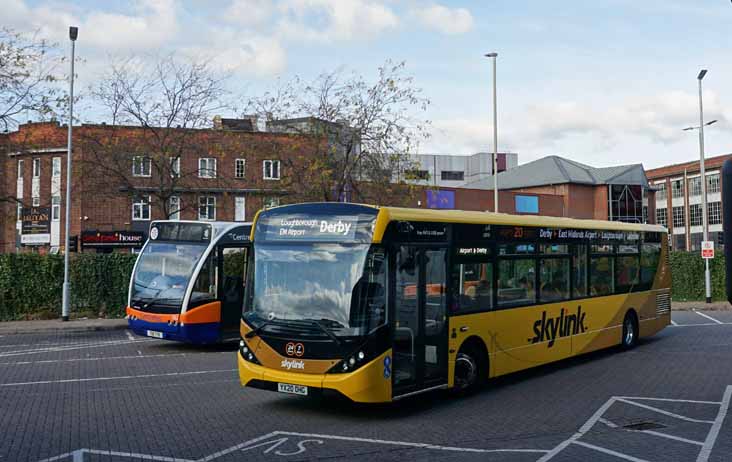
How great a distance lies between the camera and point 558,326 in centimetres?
1438

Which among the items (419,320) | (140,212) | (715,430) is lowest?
(715,430)

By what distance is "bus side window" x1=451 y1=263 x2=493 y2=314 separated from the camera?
11461mm

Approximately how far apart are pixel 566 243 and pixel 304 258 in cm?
665

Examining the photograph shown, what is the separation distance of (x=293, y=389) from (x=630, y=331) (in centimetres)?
1056

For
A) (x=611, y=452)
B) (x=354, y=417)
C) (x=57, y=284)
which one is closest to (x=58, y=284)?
(x=57, y=284)

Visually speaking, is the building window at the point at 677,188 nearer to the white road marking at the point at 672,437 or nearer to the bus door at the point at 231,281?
the bus door at the point at 231,281

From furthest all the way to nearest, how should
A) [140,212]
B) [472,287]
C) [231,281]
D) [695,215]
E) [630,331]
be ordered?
[695,215]
[140,212]
[630,331]
[231,281]
[472,287]

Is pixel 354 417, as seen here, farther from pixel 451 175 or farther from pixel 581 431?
A: pixel 451 175

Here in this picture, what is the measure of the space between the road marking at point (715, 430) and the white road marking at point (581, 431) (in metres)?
1.37

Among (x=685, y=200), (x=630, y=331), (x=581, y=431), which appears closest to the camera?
(x=581, y=431)

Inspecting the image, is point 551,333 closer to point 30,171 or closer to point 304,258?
point 304,258

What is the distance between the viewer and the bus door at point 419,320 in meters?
10.2

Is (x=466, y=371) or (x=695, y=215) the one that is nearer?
(x=466, y=371)

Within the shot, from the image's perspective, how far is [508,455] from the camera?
821 cm
